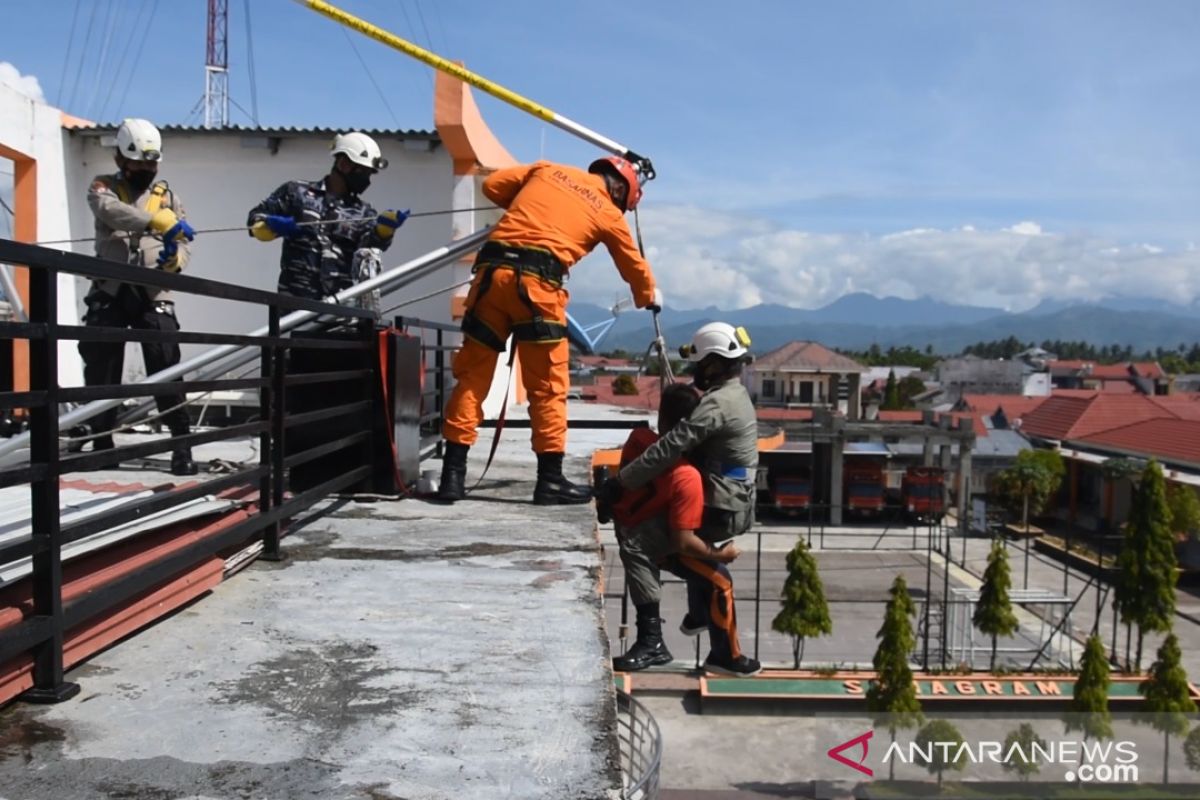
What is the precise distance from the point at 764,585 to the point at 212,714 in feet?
86.2

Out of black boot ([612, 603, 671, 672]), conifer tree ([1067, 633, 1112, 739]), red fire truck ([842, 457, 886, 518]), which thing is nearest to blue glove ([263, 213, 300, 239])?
black boot ([612, 603, 671, 672])

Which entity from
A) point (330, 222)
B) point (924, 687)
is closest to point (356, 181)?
point (330, 222)

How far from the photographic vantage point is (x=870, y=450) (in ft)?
138

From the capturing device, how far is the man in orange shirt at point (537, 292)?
4.85 meters

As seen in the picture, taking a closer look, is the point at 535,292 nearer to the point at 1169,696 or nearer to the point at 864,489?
the point at 1169,696

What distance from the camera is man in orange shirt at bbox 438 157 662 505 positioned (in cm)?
485

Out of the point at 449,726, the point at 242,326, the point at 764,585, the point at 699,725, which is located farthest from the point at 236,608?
the point at 764,585

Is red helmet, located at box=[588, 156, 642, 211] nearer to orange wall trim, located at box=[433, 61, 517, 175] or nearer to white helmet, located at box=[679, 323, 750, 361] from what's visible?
white helmet, located at box=[679, 323, 750, 361]

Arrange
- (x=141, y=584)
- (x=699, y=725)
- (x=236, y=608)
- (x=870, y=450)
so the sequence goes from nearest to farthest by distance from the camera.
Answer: (x=141, y=584), (x=236, y=608), (x=699, y=725), (x=870, y=450)

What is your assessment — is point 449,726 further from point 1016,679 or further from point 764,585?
point 764,585

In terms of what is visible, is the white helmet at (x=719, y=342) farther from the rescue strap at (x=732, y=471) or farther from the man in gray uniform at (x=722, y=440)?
the rescue strap at (x=732, y=471)

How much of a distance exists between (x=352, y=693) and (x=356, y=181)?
4274 millimetres

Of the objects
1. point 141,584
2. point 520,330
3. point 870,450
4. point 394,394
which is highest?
point 520,330

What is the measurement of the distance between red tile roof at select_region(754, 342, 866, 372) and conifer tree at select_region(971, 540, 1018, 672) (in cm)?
3686
